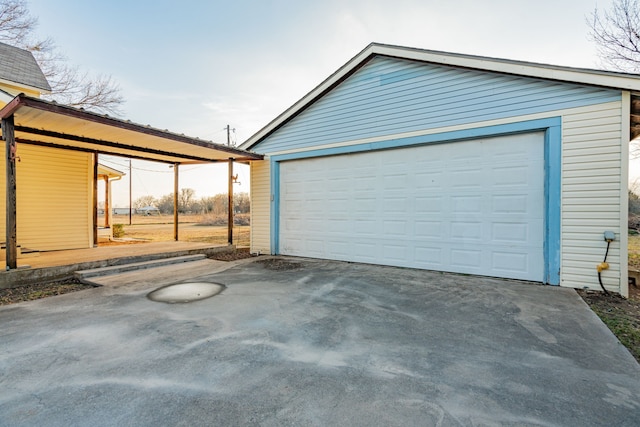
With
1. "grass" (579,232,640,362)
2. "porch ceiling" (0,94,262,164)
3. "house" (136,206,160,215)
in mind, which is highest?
"porch ceiling" (0,94,262,164)

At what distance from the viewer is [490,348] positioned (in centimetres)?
272

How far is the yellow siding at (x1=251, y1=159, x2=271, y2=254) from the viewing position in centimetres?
855

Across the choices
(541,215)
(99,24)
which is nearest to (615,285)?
(541,215)

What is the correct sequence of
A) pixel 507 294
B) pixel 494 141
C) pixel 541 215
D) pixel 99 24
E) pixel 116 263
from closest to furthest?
pixel 507 294, pixel 541 215, pixel 494 141, pixel 116 263, pixel 99 24

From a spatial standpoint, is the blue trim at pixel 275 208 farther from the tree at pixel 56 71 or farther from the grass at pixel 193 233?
the tree at pixel 56 71

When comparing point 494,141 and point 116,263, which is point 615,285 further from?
point 116,263

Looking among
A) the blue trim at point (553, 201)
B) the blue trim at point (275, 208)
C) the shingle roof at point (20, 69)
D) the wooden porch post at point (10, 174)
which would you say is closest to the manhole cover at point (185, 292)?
the wooden porch post at point (10, 174)

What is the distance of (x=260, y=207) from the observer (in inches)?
343

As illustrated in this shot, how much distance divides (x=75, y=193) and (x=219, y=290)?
21.7 ft

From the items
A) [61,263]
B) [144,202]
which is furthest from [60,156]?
[144,202]

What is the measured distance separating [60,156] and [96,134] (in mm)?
2748

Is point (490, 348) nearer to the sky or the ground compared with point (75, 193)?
nearer to the ground

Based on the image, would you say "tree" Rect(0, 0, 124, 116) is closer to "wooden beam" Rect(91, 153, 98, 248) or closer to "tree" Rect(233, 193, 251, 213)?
"wooden beam" Rect(91, 153, 98, 248)

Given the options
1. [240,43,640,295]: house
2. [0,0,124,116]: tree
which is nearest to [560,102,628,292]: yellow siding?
[240,43,640,295]: house
